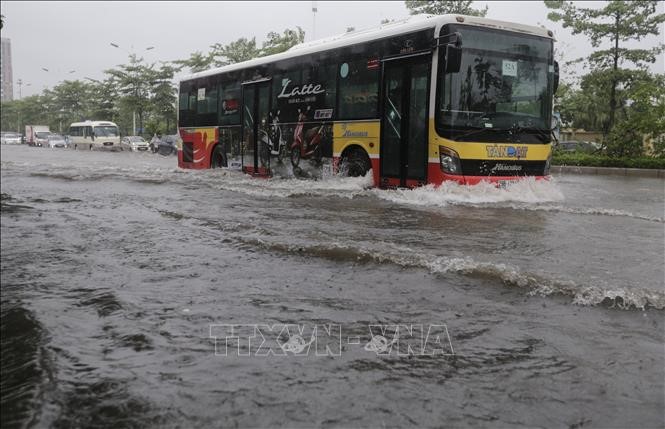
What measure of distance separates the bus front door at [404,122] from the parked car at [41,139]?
50.5 m

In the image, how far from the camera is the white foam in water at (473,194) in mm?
9455

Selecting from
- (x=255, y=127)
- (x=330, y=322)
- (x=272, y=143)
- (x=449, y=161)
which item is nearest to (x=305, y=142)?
(x=272, y=143)

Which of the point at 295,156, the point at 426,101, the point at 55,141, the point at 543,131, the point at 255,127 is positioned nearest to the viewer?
→ the point at 426,101

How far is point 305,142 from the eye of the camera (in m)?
12.8

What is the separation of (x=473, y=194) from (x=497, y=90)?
5.65ft

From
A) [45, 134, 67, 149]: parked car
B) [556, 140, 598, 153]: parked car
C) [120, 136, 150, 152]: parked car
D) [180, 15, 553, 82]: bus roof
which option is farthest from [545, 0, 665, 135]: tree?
[45, 134, 67, 149]: parked car

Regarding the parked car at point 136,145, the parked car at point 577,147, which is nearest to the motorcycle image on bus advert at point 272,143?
the parked car at point 577,147

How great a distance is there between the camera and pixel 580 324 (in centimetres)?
368

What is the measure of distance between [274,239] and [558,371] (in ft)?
12.1

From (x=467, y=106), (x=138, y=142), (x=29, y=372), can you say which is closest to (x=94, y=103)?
(x=138, y=142)

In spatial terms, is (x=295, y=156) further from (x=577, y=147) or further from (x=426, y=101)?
(x=577, y=147)

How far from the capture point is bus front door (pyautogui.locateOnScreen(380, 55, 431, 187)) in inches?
395

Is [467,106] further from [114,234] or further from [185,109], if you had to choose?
[185,109]

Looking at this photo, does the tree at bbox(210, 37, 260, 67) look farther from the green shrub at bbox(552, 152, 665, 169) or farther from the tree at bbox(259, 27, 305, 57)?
the green shrub at bbox(552, 152, 665, 169)
